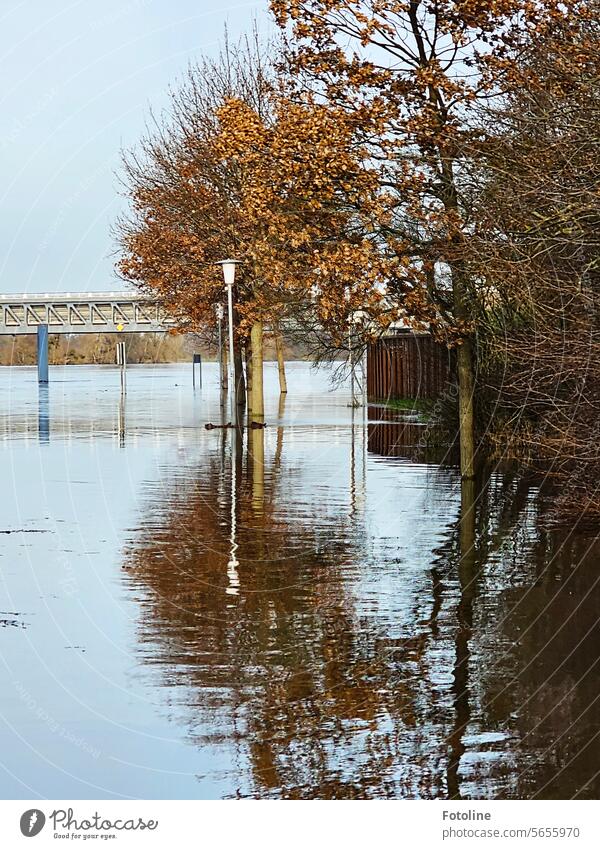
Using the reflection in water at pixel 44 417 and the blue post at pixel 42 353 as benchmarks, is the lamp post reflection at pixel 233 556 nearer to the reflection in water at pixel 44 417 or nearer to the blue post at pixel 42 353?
the reflection in water at pixel 44 417

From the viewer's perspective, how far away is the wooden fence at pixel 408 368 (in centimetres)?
3447

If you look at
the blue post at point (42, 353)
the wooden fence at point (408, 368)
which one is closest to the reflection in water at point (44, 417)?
the wooden fence at point (408, 368)

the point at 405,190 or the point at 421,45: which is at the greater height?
the point at 421,45

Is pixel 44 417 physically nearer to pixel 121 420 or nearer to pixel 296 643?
pixel 121 420

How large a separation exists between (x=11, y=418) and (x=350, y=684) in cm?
3568

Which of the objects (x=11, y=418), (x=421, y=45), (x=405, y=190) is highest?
(x=421, y=45)

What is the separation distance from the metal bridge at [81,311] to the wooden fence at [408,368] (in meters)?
47.2

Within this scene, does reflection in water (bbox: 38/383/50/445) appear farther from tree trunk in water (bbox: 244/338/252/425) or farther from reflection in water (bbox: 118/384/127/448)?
tree trunk in water (bbox: 244/338/252/425)

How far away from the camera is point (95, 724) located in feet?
26.2

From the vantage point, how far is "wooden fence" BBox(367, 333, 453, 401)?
3447cm

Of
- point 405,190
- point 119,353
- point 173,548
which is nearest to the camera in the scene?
point 173,548

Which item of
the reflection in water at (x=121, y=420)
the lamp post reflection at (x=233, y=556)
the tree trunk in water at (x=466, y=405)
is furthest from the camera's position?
the reflection in water at (x=121, y=420)
